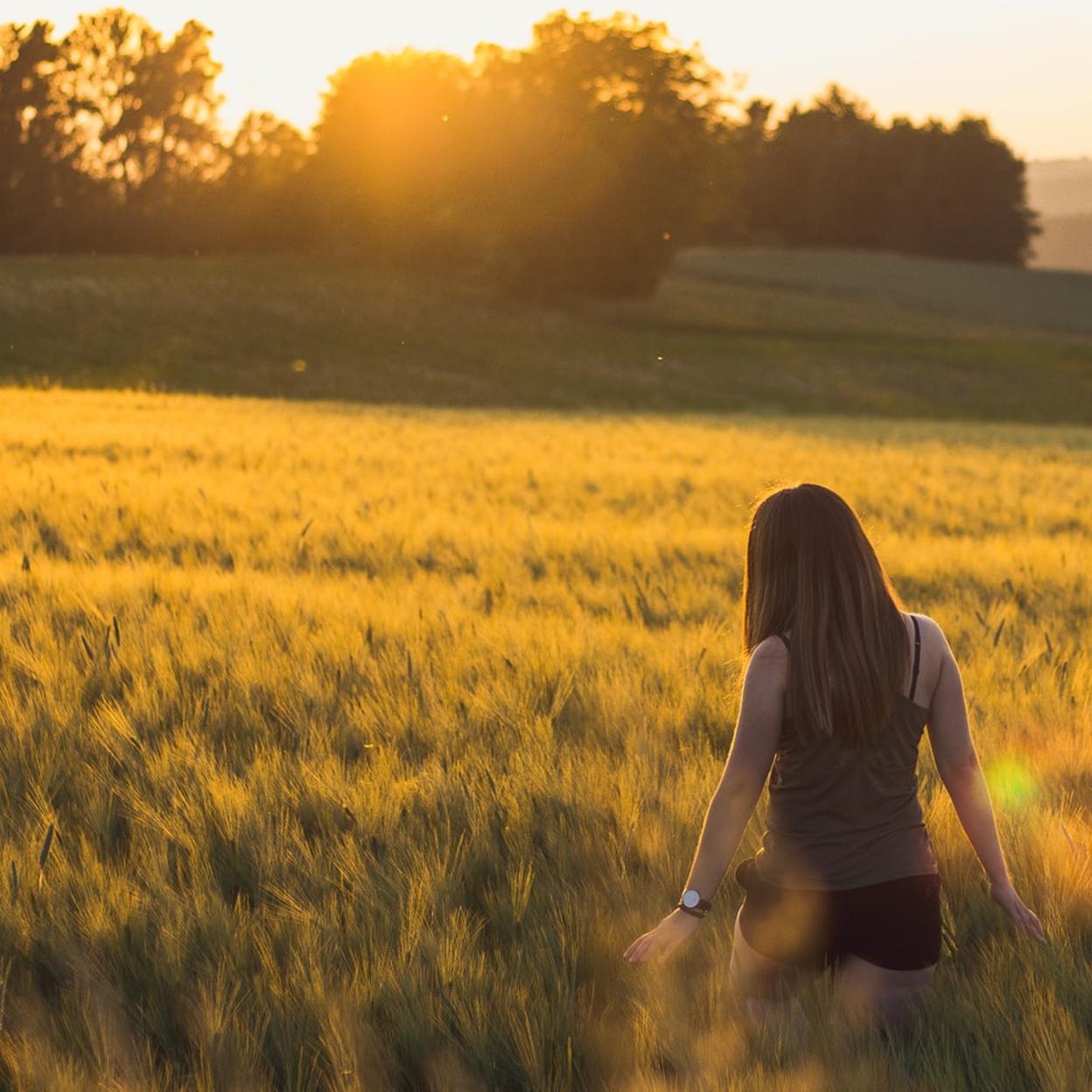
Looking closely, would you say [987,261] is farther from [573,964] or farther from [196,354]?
[573,964]

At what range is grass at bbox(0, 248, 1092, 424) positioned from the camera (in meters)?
35.7

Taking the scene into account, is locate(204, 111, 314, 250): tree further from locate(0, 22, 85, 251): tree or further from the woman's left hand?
the woman's left hand

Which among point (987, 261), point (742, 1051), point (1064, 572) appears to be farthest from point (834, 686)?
point (987, 261)

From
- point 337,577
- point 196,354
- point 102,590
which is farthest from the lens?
point 196,354

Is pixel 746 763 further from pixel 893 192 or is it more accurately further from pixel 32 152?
pixel 893 192

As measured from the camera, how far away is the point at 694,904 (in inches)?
88.9

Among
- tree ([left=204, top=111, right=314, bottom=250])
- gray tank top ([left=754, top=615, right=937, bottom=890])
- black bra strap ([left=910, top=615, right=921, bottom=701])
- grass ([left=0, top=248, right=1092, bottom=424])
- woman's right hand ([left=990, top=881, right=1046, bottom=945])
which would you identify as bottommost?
woman's right hand ([left=990, top=881, right=1046, bottom=945])

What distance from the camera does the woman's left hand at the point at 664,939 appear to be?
220 centimetres

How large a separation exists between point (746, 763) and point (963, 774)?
0.45 metres

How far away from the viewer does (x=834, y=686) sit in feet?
7.44

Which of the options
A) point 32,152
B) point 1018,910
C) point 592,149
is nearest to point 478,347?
point 592,149

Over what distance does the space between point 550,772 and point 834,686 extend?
1.01 metres

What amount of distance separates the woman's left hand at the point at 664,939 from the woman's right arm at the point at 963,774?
589mm

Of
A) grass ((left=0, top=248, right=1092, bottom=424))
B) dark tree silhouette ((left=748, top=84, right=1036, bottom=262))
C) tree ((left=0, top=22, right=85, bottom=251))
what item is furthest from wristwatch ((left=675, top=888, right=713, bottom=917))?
dark tree silhouette ((left=748, top=84, right=1036, bottom=262))
